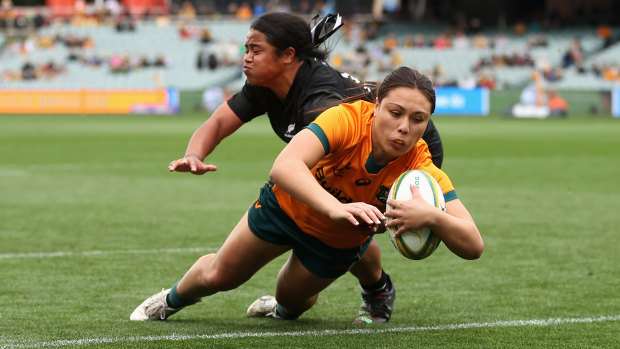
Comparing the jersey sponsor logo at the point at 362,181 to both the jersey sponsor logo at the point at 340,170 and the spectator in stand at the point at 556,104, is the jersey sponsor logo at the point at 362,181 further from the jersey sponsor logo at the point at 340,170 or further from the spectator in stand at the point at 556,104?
the spectator in stand at the point at 556,104

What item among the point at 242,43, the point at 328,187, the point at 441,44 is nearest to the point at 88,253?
the point at 328,187

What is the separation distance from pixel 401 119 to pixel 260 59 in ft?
3.91

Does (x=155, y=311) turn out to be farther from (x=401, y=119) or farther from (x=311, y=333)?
(x=401, y=119)

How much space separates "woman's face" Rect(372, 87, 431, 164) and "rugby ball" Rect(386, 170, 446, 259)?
15 centimetres

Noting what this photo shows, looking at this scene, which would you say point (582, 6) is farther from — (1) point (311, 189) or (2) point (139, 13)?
(1) point (311, 189)

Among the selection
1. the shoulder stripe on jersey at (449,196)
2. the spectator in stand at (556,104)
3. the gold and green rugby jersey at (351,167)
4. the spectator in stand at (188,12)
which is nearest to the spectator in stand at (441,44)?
the spectator in stand at (556,104)

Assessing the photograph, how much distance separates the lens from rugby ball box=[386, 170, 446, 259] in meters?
4.10

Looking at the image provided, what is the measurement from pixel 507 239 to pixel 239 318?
13.3 ft

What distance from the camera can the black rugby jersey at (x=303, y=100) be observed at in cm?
507

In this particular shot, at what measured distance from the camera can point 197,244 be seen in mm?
→ 8680

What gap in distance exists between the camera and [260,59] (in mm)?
5098

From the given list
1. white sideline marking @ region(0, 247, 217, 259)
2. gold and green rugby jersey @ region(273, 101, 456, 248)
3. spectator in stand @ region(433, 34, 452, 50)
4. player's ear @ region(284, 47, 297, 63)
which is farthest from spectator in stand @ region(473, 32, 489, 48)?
gold and green rugby jersey @ region(273, 101, 456, 248)

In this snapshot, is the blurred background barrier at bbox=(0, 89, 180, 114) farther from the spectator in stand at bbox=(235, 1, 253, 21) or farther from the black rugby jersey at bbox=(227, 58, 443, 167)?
the black rugby jersey at bbox=(227, 58, 443, 167)

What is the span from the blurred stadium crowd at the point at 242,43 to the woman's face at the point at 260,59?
35464 mm
